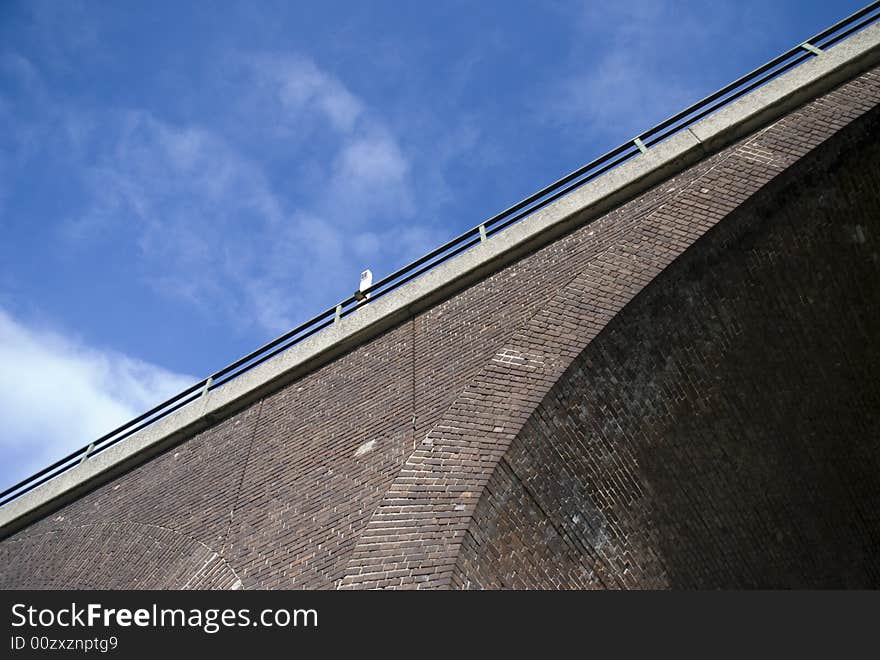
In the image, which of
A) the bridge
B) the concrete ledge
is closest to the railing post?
the concrete ledge

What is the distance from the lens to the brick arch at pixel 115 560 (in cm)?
670

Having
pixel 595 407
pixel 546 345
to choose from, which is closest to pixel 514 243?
pixel 546 345

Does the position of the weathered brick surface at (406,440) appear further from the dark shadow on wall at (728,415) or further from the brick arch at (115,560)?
the dark shadow on wall at (728,415)

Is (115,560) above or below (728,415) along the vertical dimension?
below

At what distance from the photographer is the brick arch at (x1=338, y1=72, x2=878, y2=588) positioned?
5.47 metres

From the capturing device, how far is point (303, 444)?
7352 mm

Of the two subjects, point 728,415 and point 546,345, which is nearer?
point 546,345

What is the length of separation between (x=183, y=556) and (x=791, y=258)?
6531mm

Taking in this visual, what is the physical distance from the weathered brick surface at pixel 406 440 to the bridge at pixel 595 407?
0.03 meters

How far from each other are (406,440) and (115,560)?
144 inches

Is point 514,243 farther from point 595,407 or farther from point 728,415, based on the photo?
point 728,415

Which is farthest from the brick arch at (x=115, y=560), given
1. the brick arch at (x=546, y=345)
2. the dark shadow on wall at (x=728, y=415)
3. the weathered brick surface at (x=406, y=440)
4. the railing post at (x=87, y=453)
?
the dark shadow on wall at (x=728, y=415)

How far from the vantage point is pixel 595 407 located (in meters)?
6.73

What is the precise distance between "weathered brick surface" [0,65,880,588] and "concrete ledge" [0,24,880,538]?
6.6 inches
